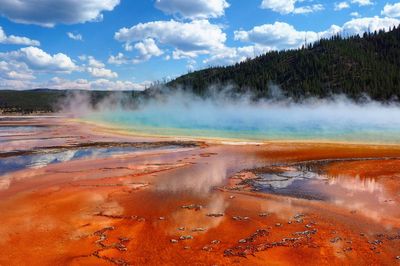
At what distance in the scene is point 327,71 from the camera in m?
96.0

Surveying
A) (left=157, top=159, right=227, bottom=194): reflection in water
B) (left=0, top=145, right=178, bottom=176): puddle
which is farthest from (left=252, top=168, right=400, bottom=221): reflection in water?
(left=0, top=145, right=178, bottom=176): puddle

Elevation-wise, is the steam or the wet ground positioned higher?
the steam

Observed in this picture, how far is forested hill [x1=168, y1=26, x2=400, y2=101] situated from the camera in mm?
79794

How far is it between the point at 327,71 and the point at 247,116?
1545 inches

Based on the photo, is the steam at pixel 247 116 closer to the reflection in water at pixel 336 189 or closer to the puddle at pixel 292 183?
the puddle at pixel 292 183

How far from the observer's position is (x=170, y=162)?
1850 centimetres

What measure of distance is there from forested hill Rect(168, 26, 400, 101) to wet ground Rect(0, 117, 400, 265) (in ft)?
206

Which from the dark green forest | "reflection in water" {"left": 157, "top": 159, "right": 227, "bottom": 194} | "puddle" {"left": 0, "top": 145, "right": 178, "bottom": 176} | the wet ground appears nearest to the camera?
the wet ground

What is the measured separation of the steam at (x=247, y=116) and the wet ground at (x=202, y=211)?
15.3m

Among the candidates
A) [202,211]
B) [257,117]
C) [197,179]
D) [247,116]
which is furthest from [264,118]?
[202,211]

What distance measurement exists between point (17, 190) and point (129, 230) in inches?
244

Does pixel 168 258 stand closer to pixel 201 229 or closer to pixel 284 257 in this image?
pixel 201 229

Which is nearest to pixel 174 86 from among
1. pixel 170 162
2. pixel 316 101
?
pixel 316 101

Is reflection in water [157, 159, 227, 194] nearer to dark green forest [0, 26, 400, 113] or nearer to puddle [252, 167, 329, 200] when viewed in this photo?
puddle [252, 167, 329, 200]
